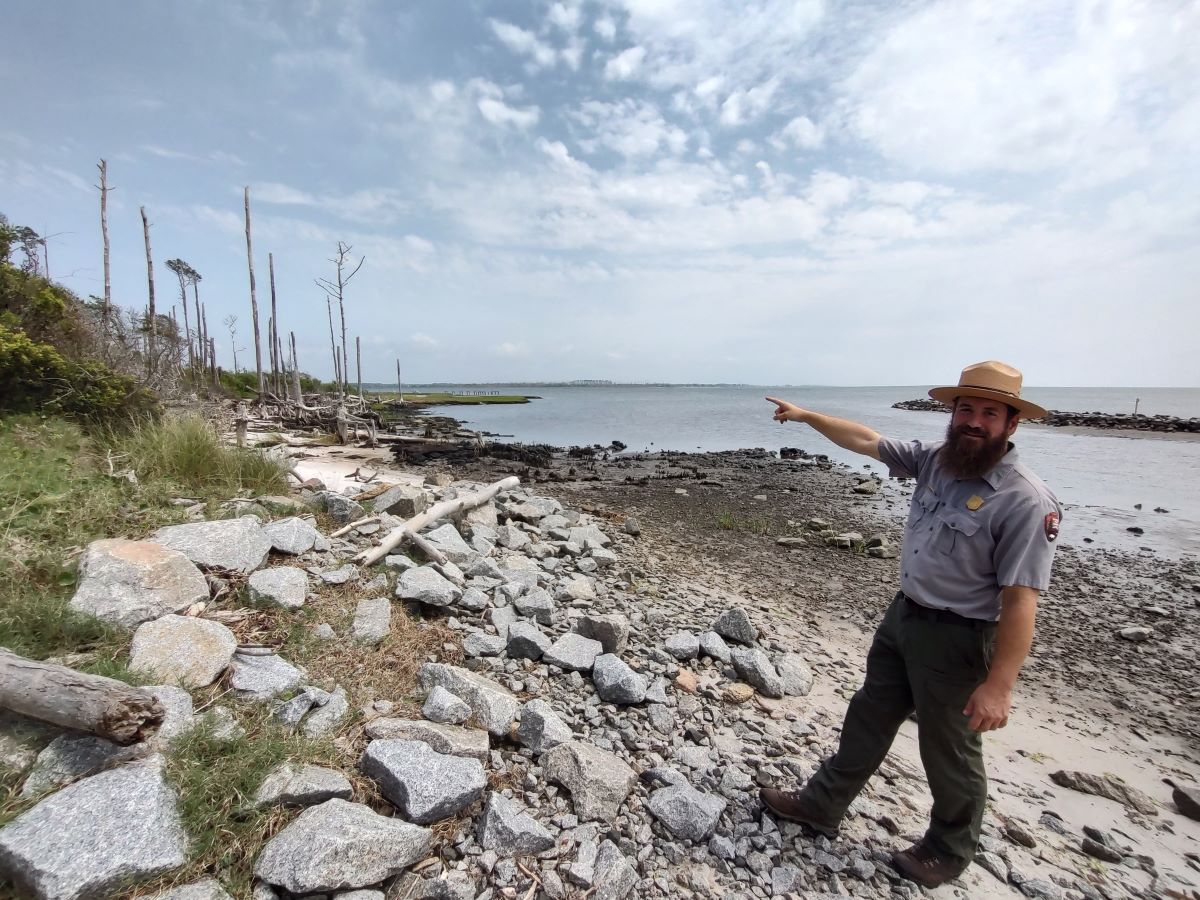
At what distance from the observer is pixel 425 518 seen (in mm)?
7051

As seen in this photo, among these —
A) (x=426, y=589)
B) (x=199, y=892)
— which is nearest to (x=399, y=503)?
(x=426, y=589)

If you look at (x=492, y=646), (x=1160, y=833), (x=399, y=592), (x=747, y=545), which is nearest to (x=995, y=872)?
(x=1160, y=833)

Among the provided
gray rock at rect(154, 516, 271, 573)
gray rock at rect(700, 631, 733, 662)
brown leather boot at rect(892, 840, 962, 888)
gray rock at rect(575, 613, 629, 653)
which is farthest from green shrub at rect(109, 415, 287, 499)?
brown leather boot at rect(892, 840, 962, 888)

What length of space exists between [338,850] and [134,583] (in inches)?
97.1

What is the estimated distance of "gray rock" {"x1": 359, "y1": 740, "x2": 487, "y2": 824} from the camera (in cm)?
262

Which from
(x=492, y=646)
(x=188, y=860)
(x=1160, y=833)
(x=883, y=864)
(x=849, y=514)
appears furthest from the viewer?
(x=849, y=514)

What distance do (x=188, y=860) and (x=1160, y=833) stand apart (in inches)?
223

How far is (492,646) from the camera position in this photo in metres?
4.46

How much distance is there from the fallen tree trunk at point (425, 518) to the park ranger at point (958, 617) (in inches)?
171

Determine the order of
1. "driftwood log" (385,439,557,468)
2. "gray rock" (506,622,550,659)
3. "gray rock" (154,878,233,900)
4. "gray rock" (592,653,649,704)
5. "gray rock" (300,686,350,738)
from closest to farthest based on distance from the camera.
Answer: "gray rock" (154,878,233,900), "gray rock" (300,686,350,738), "gray rock" (592,653,649,704), "gray rock" (506,622,550,659), "driftwood log" (385,439,557,468)

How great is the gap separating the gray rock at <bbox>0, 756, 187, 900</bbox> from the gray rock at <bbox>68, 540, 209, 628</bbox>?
57.8 inches

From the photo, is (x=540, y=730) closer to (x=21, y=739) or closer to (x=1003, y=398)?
(x=21, y=739)

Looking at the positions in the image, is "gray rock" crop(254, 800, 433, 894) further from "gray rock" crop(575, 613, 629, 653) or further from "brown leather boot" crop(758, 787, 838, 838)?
"gray rock" crop(575, 613, 629, 653)

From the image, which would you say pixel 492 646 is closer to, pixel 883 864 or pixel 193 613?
pixel 193 613
